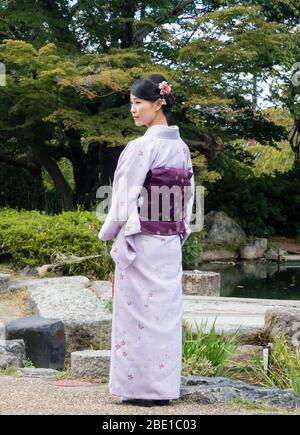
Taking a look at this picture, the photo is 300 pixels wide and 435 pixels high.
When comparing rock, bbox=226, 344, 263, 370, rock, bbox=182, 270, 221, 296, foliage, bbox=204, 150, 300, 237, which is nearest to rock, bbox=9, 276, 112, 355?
rock, bbox=226, 344, 263, 370

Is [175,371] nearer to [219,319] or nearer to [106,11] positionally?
[219,319]

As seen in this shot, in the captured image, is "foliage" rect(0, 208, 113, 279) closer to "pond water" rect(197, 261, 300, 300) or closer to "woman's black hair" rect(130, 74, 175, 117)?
"pond water" rect(197, 261, 300, 300)

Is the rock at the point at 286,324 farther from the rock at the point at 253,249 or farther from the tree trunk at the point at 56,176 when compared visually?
the rock at the point at 253,249

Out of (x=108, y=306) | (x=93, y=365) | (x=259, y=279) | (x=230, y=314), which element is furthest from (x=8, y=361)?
(x=259, y=279)

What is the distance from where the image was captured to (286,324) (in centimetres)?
650

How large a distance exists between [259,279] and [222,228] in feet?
14.1

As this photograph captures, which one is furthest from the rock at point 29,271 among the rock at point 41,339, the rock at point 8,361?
the rock at point 8,361

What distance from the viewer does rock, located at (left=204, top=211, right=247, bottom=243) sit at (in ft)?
65.6

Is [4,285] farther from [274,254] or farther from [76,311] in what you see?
[274,254]

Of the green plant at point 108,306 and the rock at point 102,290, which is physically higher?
the green plant at point 108,306

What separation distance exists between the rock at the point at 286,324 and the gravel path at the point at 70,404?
6.58 feet

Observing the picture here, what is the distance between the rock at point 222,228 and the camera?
2000cm

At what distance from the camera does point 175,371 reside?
4555mm

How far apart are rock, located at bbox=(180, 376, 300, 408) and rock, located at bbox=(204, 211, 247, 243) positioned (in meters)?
15.2
